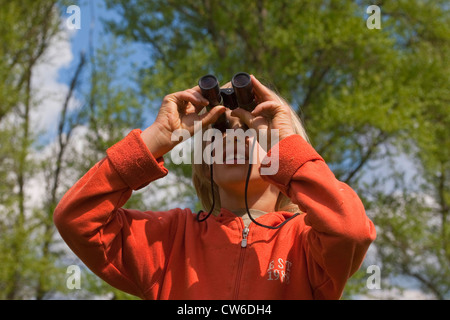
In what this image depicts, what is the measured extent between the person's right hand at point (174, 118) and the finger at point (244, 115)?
0.06m

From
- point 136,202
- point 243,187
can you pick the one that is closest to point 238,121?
point 243,187

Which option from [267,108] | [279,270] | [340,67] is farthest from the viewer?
[340,67]

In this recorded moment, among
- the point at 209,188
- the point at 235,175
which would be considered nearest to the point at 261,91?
the point at 235,175

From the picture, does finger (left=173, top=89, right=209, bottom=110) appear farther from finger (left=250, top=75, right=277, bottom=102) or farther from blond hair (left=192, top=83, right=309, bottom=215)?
blond hair (left=192, top=83, right=309, bottom=215)

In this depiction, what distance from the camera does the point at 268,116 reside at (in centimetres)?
180

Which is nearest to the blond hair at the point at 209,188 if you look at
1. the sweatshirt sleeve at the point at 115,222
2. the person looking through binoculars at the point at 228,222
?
the person looking through binoculars at the point at 228,222

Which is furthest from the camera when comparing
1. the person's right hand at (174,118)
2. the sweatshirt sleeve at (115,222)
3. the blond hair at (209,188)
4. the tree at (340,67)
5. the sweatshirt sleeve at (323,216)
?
the tree at (340,67)

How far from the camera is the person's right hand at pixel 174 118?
1.72m

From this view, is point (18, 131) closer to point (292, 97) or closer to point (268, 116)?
point (292, 97)

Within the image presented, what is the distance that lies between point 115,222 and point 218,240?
1.24ft

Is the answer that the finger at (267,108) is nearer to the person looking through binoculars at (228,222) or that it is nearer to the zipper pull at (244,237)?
the person looking through binoculars at (228,222)
